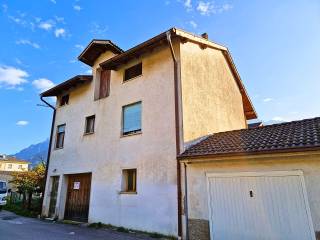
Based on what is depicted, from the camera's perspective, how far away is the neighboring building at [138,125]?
9727mm

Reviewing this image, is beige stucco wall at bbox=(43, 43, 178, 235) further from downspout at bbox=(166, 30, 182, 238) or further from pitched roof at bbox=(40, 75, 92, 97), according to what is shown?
pitched roof at bbox=(40, 75, 92, 97)

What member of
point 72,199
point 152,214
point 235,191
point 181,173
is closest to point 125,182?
point 152,214

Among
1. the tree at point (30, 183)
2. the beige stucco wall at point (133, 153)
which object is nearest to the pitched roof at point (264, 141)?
the beige stucco wall at point (133, 153)

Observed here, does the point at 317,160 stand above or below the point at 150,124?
below

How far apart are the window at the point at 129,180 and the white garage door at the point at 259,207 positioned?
13.0 feet

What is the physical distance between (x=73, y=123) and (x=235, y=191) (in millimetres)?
10876

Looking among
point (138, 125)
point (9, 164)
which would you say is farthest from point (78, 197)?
point (9, 164)

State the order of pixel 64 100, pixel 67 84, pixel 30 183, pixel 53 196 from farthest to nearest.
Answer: pixel 30 183
pixel 64 100
pixel 67 84
pixel 53 196

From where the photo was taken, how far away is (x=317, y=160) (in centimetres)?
657

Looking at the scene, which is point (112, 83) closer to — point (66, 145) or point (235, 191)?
point (66, 145)

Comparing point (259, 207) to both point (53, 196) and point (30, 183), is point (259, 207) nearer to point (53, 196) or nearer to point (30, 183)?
point (53, 196)

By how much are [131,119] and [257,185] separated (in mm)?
6498

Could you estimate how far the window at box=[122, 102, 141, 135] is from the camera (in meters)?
11.4

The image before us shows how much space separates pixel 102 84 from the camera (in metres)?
14.3
